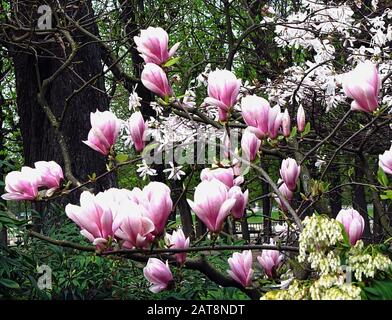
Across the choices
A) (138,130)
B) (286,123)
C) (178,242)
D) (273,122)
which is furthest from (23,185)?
(286,123)

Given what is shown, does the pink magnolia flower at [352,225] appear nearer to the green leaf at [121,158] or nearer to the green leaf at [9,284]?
the green leaf at [121,158]

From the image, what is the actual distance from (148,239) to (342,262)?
0.50 m

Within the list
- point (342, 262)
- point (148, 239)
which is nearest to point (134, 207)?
point (148, 239)

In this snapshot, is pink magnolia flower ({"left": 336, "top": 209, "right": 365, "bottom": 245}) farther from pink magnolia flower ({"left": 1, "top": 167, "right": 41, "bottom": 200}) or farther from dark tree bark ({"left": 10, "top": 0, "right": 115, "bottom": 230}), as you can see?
dark tree bark ({"left": 10, "top": 0, "right": 115, "bottom": 230})

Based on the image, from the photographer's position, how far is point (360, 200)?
41.8 feet

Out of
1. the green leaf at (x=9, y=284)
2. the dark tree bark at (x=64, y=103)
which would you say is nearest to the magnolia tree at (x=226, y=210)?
the green leaf at (x=9, y=284)

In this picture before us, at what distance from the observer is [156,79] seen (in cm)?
196

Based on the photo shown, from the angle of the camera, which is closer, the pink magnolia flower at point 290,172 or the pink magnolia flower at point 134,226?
the pink magnolia flower at point 134,226

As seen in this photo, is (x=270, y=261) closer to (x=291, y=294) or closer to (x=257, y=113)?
(x=257, y=113)

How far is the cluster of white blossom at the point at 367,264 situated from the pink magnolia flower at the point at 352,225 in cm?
24

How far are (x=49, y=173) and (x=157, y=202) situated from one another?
614mm

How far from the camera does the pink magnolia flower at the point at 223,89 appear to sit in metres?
1.82
